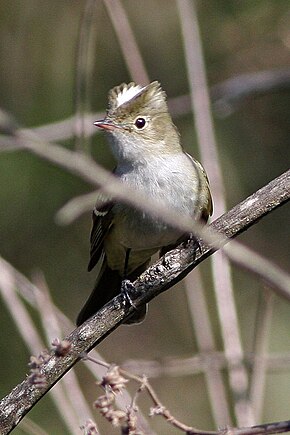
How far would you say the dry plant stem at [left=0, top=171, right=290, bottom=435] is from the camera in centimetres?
293

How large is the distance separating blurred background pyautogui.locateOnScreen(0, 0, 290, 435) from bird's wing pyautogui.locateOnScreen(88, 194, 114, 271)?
79.0 inches

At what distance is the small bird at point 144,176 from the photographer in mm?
4223

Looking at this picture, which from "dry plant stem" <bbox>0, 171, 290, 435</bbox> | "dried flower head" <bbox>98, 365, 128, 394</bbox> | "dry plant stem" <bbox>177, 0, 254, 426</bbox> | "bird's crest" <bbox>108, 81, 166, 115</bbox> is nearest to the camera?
"dried flower head" <bbox>98, 365, 128, 394</bbox>

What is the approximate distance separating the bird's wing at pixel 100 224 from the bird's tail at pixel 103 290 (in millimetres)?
186

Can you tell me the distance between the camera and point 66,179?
678 cm

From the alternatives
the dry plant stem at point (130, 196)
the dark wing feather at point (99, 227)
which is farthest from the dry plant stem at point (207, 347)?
the dry plant stem at point (130, 196)

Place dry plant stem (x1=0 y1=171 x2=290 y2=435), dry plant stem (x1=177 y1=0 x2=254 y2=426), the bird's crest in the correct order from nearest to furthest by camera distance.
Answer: dry plant stem (x1=0 y1=171 x2=290 y2=435) → dry plant stem (x1=177 y1=0 x2=254 y2=426) → the bird's crest

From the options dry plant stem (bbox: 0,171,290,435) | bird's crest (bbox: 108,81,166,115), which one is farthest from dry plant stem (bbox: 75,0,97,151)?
bird's crest (bbox: 108,81,166,115)

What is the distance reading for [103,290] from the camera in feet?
15.4

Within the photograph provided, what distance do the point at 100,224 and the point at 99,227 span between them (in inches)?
1.0

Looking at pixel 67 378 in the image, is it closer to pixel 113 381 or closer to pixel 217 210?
pixel 217 210

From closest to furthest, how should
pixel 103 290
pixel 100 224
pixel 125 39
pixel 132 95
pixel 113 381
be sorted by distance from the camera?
pixel 113 381 < pixel 125 39 < pixel 132 95 < pixel 100 224 < pixel 103 290

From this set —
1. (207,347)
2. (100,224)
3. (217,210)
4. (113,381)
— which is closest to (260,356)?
(207,347)

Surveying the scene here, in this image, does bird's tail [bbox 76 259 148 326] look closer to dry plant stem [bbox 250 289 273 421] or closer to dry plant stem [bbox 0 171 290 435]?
dry plant stem [bbox 0 171 290 435]
